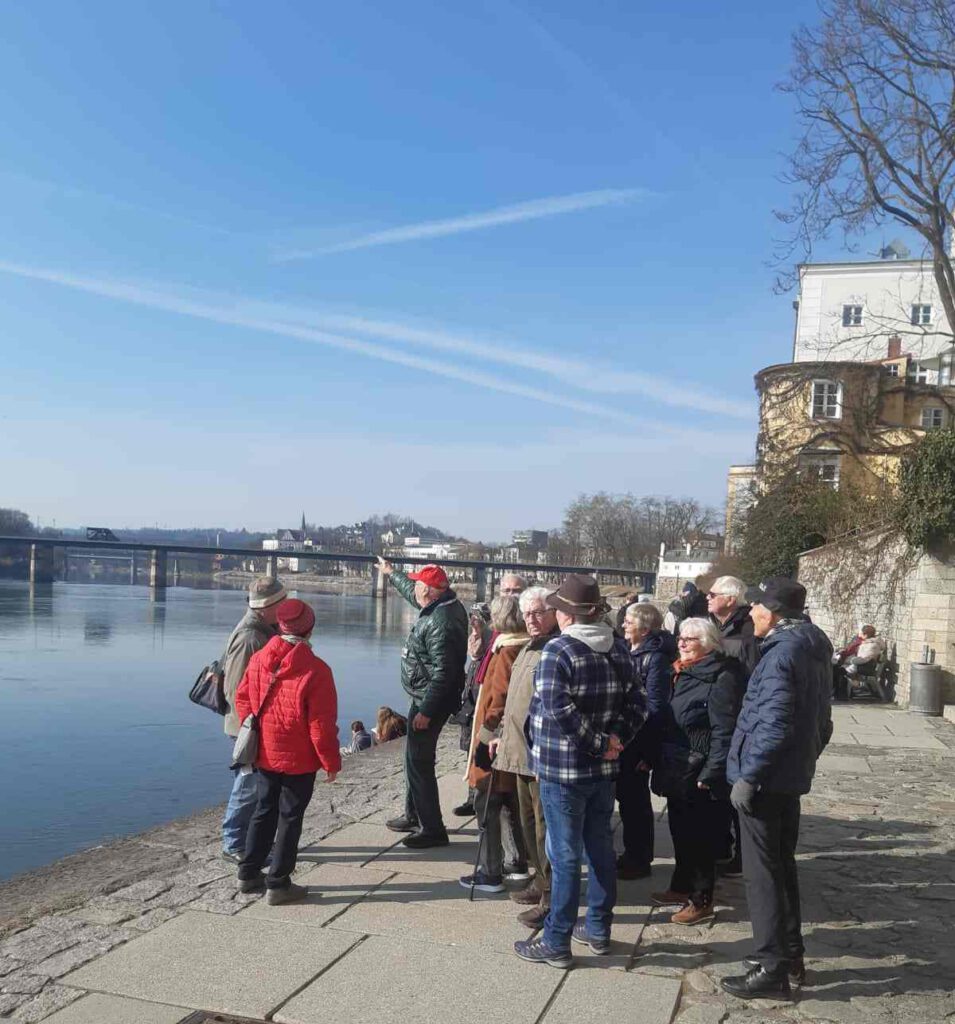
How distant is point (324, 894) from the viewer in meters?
4.81

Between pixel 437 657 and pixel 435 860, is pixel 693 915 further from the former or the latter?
pixel 437 657

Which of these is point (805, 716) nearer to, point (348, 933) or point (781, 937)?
point (781, 937)

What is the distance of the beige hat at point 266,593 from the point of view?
17.7ft

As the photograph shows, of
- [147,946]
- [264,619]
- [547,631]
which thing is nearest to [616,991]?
[547,631]

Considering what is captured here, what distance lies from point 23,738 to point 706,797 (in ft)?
47.8

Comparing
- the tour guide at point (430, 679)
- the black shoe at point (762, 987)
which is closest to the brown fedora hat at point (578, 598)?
the tour guide at point (430, 679)

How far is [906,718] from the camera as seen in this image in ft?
40.8

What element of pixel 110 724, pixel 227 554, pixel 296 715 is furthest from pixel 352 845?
pixel 227 554

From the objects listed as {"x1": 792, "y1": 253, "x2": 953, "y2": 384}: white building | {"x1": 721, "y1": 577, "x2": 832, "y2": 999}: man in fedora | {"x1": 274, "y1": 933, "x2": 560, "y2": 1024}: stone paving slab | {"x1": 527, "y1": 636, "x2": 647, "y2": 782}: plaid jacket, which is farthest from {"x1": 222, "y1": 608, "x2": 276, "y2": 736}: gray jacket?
{"x1": 792, "y1": 253, "x2": 953, "y2": 384}: white building

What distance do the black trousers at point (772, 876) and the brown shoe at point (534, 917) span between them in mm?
1013

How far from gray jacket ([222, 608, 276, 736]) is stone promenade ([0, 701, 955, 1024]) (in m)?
0.87

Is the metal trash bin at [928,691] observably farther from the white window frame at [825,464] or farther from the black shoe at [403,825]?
the white window frame at [825,464]

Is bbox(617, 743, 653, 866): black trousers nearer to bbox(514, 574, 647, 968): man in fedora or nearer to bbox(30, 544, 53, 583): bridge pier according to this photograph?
bbox(514, 574, 647, 968): man in fedora

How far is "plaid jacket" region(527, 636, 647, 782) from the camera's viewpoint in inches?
156
